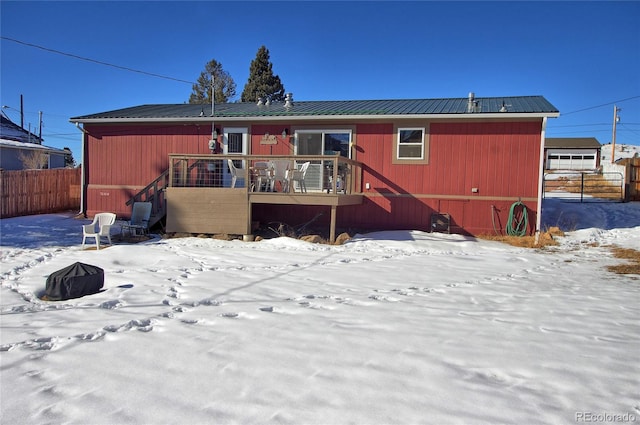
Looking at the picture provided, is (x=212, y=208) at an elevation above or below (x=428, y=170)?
below

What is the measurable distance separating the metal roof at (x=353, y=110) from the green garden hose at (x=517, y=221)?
2319mm

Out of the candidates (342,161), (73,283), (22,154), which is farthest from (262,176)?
(22,154)

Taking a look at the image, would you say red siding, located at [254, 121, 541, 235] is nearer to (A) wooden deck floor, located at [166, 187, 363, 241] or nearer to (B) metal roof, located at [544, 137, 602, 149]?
(A) wooden deck floor, located at [166, 187, 363, 241]

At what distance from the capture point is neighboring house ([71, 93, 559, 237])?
10500mm

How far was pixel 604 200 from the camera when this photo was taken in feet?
55.1

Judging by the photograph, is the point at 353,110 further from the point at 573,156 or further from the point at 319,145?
the point at 573,156

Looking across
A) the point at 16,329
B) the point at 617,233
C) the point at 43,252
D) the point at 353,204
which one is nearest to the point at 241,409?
the point at 16,329

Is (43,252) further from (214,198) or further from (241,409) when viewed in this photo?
(241,409)

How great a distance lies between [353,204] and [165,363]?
8.80 m

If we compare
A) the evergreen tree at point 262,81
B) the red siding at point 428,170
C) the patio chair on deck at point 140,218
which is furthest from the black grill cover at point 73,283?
the evergreen tree at point 262,81

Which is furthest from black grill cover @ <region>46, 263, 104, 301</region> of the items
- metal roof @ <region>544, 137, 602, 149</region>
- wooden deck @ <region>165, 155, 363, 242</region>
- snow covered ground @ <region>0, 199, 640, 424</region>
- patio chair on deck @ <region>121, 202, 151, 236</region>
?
metal roof @ <region>544, 137, 602, 149</region>

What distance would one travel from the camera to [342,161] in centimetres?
1050

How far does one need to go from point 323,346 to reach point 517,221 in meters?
9.17

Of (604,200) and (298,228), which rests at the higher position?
(604,200)
